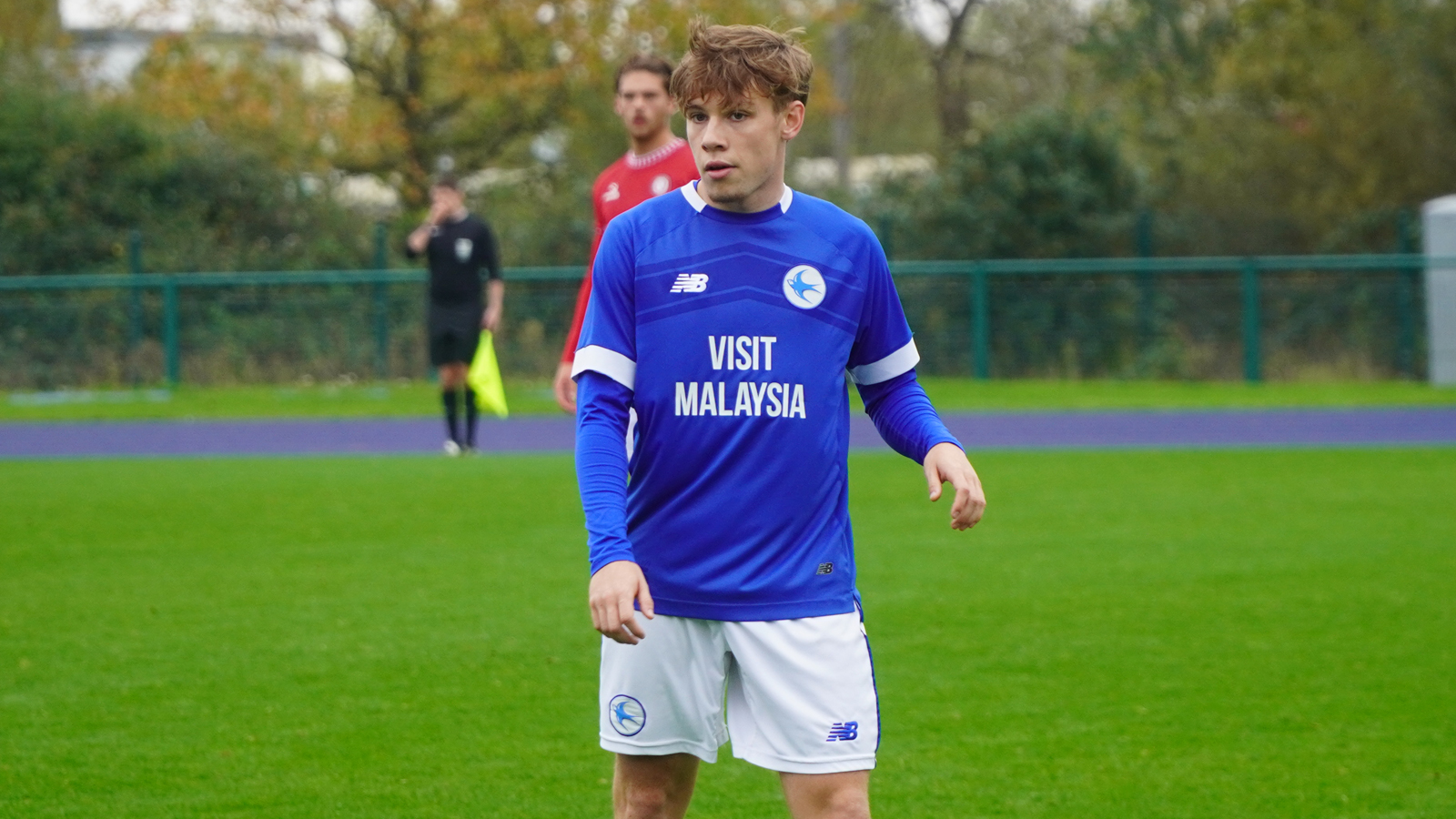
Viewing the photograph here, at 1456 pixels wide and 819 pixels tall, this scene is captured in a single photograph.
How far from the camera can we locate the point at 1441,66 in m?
26.1

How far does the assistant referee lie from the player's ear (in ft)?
36.8

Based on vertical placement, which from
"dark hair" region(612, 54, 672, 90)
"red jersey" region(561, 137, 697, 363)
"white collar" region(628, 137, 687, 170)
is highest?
"dark hair" region(612, 54, 672, 90)

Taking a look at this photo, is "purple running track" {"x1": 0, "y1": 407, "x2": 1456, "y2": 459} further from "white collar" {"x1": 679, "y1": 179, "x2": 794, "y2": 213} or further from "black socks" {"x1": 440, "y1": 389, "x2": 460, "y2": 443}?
"white collar" {"x1": 679, "y1": 179, "x2": 794, "y2": 213}

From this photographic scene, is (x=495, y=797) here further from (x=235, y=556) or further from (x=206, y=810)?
(x=235, y=556)

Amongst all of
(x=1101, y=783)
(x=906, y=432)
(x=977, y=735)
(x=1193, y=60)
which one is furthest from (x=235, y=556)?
(x=1193, y=60)

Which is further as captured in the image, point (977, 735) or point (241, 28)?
point (241, 28)

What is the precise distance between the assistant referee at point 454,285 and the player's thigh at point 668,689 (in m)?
11.2

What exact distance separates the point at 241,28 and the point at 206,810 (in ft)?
86.0

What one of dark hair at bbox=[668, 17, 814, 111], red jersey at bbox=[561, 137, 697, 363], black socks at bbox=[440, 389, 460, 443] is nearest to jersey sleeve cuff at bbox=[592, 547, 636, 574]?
dark hair at bbox=[668, 17, 814, 111]

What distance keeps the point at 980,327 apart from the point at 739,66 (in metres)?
20.2

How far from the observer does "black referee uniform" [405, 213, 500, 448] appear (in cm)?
1463

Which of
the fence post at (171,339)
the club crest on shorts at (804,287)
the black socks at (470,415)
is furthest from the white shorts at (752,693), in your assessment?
the fence post at (171,339)

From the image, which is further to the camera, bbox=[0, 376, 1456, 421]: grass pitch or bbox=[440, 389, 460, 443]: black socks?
bbox=[0, 376, 1456, 421]: grass pitch

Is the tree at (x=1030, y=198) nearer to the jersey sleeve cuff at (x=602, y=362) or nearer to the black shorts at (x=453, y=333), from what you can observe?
the black shorts at (x=453, y=333)
